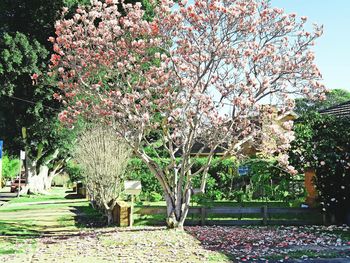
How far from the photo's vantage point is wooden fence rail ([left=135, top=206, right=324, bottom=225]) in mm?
12320

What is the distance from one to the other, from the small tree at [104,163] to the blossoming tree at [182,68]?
2356mm

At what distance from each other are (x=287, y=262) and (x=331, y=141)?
258 inches

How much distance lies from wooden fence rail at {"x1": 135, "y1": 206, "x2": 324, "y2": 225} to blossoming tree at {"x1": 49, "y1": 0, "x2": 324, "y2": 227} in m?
1.55

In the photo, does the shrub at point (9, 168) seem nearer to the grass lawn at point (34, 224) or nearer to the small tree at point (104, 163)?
the grass lawn at point (34, 224)

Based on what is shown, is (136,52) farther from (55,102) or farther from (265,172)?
(55,102)

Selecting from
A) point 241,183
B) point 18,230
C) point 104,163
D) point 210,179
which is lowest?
point 18,230

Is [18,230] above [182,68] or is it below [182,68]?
below

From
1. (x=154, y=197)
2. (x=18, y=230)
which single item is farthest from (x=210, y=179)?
(x=18, y=230)

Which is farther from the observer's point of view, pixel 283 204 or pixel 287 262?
pixel 283 204

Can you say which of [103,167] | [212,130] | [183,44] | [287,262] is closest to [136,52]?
[183,44]

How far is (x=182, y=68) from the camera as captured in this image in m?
9.54

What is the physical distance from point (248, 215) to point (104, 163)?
468 centimetres

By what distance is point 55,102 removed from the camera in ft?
72.1

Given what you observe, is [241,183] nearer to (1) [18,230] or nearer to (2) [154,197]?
(2) [154,197]
